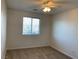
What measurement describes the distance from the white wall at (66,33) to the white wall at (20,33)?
78 cm

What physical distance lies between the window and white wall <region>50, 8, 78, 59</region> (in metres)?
1.15

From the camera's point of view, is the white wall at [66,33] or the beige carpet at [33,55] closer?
the white wall at [66,33]

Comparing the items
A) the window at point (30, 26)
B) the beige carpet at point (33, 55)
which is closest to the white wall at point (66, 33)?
the beige carpet at point (33, 55)

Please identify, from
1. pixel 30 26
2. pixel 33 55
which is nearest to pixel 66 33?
pixel 33 55

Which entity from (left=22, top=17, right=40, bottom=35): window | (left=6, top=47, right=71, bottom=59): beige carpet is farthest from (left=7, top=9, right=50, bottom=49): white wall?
(left=6, top=47, right=71, bottom=59): beige carpet

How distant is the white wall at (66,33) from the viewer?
11.6 ft

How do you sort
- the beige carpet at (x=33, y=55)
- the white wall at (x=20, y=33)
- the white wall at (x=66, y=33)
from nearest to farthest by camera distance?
1. the white wall at (x=66, y=33)
2. the beige carpet at (x=33, y=55)
3. the white wall at (x=20, y=33)

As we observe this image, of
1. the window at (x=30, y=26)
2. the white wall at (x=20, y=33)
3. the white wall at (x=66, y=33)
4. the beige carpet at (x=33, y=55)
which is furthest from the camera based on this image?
the window at (x=30, y=26)

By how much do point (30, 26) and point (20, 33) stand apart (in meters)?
0.76

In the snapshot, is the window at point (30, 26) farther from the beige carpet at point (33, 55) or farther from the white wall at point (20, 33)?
the beige carpet at point (33, 55)

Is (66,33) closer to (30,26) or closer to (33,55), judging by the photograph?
(33,55)

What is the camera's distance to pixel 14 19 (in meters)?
4.88

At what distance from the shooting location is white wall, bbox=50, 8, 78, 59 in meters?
3.54

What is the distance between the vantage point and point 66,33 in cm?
407
